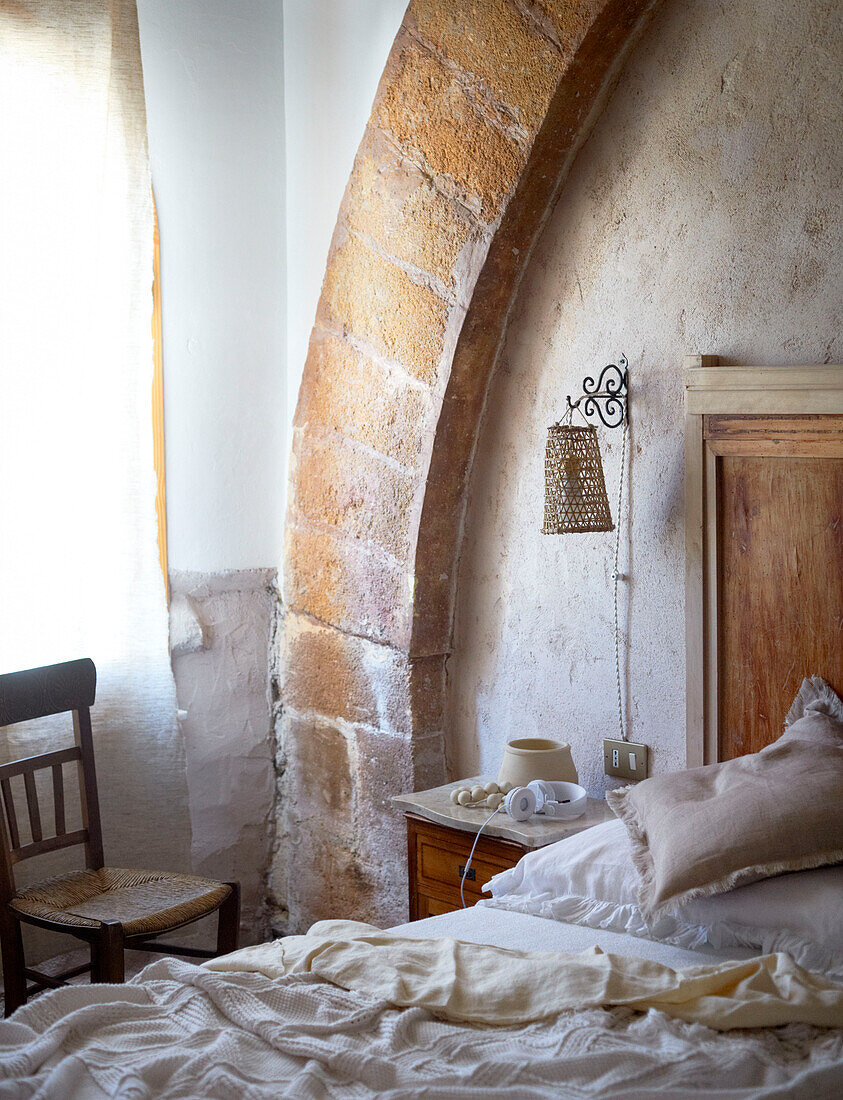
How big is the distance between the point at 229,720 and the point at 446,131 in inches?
66.6

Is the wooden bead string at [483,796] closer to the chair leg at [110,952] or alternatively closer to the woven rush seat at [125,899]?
the woven rush seat at [125,899]

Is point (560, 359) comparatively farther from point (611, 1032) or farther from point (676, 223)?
point (611, 1032)

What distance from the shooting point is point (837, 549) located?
2.07 meters

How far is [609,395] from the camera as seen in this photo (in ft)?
8.13

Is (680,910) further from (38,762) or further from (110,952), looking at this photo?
(38,762)

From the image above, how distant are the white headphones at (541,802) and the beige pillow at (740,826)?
44 cm

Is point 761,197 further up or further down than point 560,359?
further up

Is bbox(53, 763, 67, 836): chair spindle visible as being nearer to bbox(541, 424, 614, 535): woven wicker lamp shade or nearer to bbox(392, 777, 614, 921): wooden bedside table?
bbox(392, 777, 614, 921): wooden bedside table

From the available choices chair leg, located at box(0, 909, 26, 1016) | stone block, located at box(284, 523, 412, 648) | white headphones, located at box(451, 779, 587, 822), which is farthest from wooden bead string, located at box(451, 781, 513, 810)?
chair leg, located at box(0, 909, 26, 1016)

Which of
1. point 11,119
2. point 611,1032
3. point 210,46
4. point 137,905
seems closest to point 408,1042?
point 611,1032

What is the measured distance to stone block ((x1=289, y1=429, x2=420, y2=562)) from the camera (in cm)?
279

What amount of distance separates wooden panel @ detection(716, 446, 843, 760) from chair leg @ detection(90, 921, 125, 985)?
1.30 m

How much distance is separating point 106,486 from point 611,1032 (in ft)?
6.48

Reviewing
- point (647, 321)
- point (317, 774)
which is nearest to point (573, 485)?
point (647, 321)
